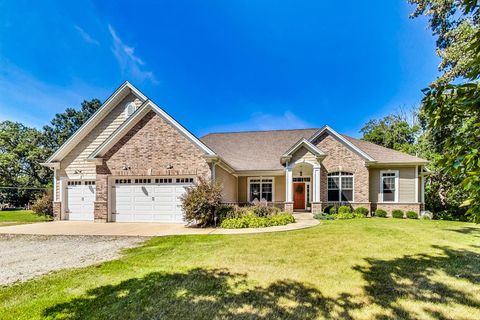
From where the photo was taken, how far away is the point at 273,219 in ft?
39.1

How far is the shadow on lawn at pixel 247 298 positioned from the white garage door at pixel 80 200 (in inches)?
462

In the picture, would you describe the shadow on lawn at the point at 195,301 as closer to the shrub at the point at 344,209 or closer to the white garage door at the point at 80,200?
the white garage door at the point at 80,200

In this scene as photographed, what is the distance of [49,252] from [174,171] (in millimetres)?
6483

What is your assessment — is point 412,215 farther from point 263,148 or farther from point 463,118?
point 463,118

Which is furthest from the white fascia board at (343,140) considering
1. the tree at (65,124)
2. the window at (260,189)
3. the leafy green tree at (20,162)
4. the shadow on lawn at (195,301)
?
the tree at (65,124)

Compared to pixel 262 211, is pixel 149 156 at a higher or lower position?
higher

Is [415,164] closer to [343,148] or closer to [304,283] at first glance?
[343,148]

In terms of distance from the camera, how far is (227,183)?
54.8 feet

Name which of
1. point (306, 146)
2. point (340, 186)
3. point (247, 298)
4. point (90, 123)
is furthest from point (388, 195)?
point (90, 123)

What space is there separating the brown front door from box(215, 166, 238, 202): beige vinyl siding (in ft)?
15.7

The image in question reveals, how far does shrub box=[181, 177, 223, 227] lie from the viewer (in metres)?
11.4

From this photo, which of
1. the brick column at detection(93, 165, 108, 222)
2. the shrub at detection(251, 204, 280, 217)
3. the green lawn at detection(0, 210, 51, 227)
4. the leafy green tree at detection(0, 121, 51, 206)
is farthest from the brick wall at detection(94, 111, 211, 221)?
the leafy green tree at detection(0, 121, 51, 206)

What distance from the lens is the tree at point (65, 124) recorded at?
38469mm

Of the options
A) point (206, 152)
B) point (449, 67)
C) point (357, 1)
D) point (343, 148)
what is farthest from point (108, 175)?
point (449, 67)
